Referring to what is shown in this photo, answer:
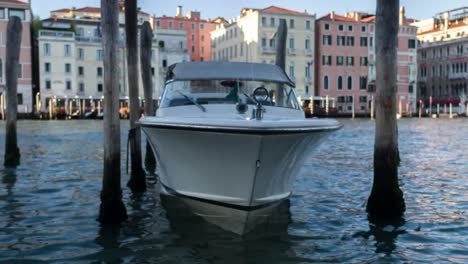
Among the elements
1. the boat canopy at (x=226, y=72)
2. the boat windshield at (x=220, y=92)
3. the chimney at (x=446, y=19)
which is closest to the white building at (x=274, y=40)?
the chimney at (x=446, y=19)

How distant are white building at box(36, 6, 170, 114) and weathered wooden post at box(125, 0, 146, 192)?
43.2m

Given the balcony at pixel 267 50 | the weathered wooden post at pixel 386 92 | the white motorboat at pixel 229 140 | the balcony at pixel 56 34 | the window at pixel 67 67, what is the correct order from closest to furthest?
the white motorboat at pixel 229 140 → the weathered wooden post at pixel 386 92 → the balcony at pixel 56 34 → the window at pixel 67 67 → the balcony at pixel 267 50

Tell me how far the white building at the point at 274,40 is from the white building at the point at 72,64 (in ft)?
34.3

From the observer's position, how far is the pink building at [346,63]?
2463 inches

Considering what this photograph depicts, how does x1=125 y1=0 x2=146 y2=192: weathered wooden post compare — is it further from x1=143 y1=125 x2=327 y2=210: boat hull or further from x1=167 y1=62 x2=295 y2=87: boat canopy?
x1=143 y1=125 x2=327 y2=210: boat hull

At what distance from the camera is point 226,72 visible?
768 cm

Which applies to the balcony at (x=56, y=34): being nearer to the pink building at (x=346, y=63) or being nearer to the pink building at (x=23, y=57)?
the pink building at (x=23, y=57)

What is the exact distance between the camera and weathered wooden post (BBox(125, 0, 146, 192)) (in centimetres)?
935

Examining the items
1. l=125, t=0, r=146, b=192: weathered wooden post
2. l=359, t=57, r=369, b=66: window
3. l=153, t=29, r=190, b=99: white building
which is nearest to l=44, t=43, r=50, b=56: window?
l=153, t=29, r=190, b=99: white building

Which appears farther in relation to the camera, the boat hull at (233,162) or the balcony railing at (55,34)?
the balcony railing at (55,34)

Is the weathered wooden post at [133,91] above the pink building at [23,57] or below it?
below

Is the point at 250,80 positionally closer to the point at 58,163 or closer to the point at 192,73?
the point at 192,73

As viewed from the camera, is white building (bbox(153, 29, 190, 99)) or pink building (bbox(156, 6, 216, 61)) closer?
white building (bbox(153, 29, 190, 99))

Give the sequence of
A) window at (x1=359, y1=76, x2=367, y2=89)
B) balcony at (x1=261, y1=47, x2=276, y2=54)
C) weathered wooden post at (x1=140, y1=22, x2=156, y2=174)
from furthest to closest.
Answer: window at (x1=359, y1=76, x2=367, y2=89) → balcony at (x1=261, y1=47, x2=276, y2=54) → weathered wooden post at (x1=140, y1=22, x2=156, y2=174)
